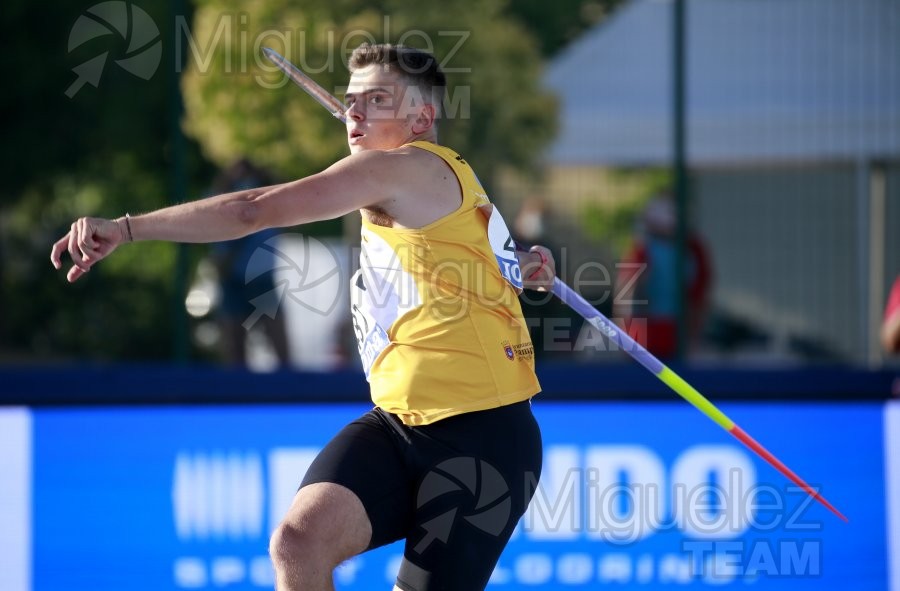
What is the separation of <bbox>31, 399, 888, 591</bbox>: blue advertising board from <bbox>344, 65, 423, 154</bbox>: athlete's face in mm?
2048

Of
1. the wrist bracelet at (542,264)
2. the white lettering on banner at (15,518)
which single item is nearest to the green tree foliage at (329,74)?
the white lettering on banner at (15,518)

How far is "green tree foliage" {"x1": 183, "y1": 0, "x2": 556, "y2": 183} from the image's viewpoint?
6.90m

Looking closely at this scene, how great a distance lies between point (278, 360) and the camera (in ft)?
22.0

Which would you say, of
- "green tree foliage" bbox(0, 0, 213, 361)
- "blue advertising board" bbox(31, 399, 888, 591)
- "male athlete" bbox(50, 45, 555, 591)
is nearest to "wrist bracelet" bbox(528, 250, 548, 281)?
"male athlete" bbox(50, 45, 555, 591)

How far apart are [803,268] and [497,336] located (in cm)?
459

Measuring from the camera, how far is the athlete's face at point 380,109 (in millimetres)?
3193

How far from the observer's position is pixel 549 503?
4.94 metres

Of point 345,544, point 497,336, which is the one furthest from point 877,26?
point 345,544

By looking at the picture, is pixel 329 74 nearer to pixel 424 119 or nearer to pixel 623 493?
pixel 623 493

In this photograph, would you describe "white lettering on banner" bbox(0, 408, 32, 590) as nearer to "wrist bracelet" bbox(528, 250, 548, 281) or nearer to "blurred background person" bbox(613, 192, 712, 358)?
"wrist bracelet" bbox(528, 250, 548, 281)

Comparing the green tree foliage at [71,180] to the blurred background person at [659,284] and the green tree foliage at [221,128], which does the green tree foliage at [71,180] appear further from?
the blurred background person at [659,284]

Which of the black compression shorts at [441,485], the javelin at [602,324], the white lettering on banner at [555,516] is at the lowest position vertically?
the white lettering on banner at [555,516]

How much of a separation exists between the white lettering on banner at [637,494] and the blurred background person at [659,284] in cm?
146

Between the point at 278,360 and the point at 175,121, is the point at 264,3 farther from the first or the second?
the point at 278,360
